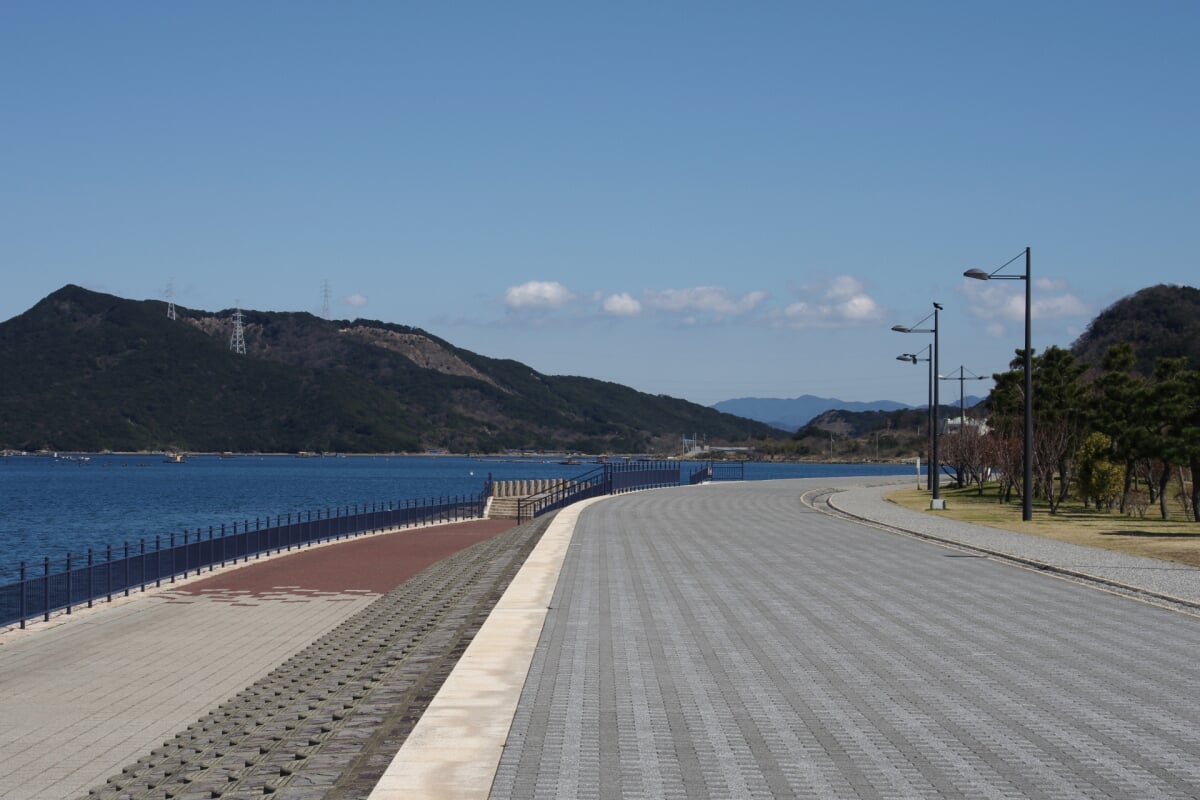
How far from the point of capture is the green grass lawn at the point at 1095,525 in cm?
2822

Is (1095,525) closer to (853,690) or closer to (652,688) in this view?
(853,690)

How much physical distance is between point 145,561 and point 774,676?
62.6 ft

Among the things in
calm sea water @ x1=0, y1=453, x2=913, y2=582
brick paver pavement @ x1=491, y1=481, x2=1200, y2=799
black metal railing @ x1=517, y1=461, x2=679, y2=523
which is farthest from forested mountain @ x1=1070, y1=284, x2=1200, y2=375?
brick paver pavement @ x1=491, y1=481, x2=1200, y2=799

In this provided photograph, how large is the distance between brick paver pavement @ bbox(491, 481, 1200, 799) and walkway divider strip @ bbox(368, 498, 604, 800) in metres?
0.17

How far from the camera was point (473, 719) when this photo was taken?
990 centimetres

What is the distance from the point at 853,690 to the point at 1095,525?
28575 millimetres

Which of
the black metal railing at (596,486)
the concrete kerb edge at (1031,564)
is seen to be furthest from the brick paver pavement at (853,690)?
the black metal railing at (596,486)

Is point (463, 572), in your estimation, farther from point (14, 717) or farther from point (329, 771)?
point (329, 771)

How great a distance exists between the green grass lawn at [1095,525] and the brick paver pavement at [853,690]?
27.3ft

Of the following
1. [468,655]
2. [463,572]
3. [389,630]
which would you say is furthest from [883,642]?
[463,572]

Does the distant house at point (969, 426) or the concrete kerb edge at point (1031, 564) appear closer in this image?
the concrete kerb edge at point (1031, 564)

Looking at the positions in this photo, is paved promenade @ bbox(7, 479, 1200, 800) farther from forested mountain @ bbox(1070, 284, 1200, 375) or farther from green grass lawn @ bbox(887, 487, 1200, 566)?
forested mountain @ bbox(1070, 284, 1200, 375)

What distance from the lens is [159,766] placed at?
1033 centimetres

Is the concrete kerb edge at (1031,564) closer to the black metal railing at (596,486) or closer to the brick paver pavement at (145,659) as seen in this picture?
the brick paver pavement at (145,659)
